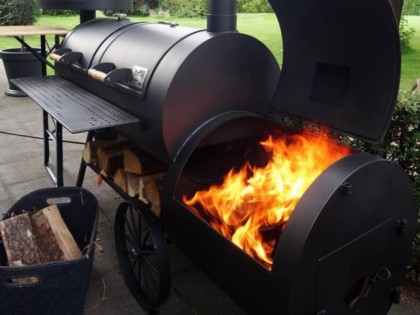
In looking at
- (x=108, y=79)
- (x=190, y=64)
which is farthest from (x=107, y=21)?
(x=190, y=64)

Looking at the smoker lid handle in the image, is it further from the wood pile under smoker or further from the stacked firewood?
the stacked firewood

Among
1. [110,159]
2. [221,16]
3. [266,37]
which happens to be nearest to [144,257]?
[110,159]

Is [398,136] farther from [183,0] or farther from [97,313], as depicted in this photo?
[183,0]

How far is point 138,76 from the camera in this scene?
232 cm

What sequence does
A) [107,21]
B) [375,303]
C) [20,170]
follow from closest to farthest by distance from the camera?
[375,303], [107,21], [20,170]

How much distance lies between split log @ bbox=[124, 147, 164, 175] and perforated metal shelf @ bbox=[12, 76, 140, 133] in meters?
Answer: 0.38

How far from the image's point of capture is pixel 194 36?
7.39ft

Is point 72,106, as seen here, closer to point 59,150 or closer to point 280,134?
point 59,150

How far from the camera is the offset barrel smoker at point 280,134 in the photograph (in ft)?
4.95

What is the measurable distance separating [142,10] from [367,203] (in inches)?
600

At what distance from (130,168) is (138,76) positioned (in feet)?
2.29

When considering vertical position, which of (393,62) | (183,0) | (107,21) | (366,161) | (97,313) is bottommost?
(97,313)

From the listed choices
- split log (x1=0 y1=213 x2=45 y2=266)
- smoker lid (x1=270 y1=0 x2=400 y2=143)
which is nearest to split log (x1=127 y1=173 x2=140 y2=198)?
split log (x1=0 y1=213 x2=45 y2=266)

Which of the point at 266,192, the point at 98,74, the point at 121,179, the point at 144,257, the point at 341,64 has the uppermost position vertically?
the point at 341,64
